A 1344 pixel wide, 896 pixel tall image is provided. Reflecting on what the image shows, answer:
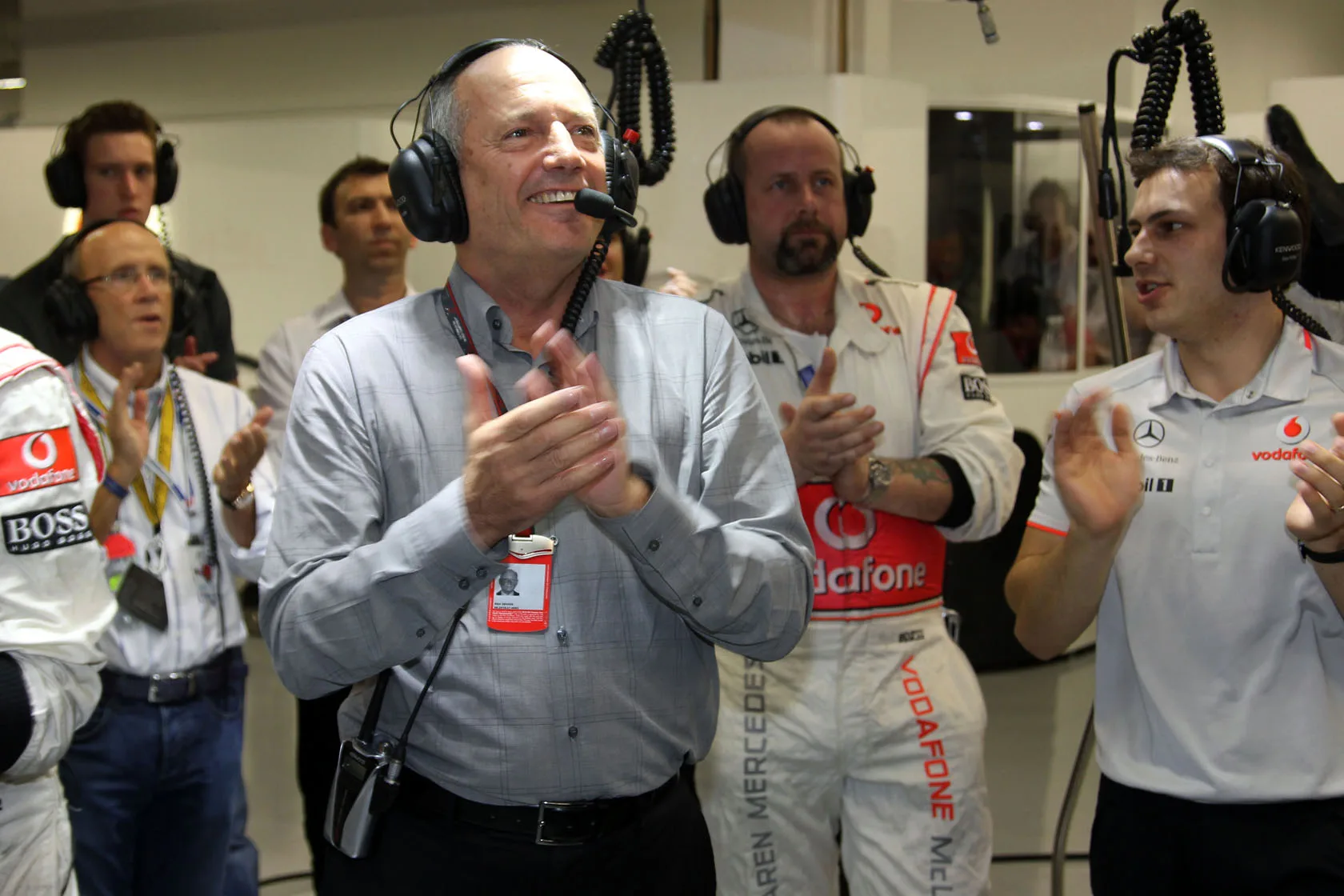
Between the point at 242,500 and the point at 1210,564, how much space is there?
1.88m

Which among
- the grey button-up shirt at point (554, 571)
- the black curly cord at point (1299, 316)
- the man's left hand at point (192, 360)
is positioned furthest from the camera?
the man's left hand at point (192, 360)

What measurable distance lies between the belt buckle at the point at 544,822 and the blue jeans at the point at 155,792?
4.37 feet

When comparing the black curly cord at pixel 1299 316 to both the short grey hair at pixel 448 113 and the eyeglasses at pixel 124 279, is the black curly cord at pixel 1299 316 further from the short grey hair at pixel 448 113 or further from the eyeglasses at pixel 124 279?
the eyeglasses at pixel 124 279

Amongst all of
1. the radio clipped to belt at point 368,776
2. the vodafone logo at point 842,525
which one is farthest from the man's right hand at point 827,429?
the radio clipped to belt at point 368,776

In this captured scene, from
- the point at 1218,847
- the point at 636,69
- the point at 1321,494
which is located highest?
the point at 636,69

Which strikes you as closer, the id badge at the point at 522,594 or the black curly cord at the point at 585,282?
the id badge at the point at 522,594

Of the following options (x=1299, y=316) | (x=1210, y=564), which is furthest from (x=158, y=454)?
(x=1299, y=316)

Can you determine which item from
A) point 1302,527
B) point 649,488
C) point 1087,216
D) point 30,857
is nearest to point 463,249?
point 649,488

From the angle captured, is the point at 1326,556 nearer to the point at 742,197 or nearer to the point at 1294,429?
the point at 1294,429

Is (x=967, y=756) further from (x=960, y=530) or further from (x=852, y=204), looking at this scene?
(x=852, y=204)

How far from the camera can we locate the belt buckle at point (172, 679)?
2531 mm

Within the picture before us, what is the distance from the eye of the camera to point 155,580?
2580 mm

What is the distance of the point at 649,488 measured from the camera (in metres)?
1.41

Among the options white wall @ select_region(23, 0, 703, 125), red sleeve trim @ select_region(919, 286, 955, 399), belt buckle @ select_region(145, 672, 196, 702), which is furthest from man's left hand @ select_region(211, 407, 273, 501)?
white wall @ select_region(23, 0, 703, 125)
